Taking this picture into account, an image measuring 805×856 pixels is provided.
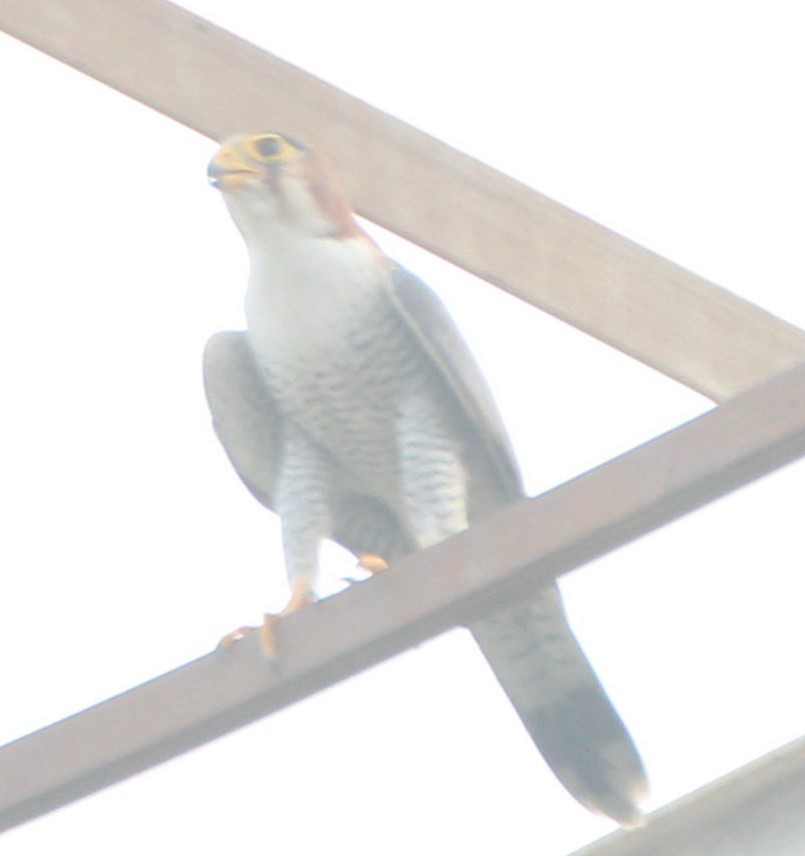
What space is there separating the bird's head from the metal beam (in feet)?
4.57

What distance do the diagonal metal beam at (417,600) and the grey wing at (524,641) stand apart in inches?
32.9

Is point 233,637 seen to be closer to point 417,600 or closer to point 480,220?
point 417,600

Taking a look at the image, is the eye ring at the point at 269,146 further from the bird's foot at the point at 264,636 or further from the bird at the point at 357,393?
the bird's foot at the point at 264,636

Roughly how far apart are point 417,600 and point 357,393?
44.3 inches

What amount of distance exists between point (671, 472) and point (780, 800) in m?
0.47

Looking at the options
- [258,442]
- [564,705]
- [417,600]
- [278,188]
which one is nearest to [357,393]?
[258,442]

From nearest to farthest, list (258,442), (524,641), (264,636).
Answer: (264,636), (524,641), (258,442)

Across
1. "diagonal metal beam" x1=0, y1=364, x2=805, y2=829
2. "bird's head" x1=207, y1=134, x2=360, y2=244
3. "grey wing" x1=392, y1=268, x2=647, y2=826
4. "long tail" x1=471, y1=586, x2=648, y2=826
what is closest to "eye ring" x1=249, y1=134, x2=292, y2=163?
"bird's head" x1=207, y1=134, x2=360, y2=244

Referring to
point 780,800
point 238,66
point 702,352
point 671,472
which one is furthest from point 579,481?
point 238,66

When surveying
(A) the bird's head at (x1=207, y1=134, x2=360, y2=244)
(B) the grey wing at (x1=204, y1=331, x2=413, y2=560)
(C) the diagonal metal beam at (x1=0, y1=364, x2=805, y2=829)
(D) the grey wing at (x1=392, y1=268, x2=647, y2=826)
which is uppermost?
(A) the bird's head at (x1=207, y1=134, x2=360, y2=244)

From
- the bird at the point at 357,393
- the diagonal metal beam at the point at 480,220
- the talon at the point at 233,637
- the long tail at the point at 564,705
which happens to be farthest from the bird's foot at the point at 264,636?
the diagonal metal beam at the point at 480,220

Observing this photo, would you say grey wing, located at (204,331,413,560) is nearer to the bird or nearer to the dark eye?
the bird

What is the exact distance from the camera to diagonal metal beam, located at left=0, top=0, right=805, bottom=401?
11.7 feet

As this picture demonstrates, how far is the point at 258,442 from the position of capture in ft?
12.8
